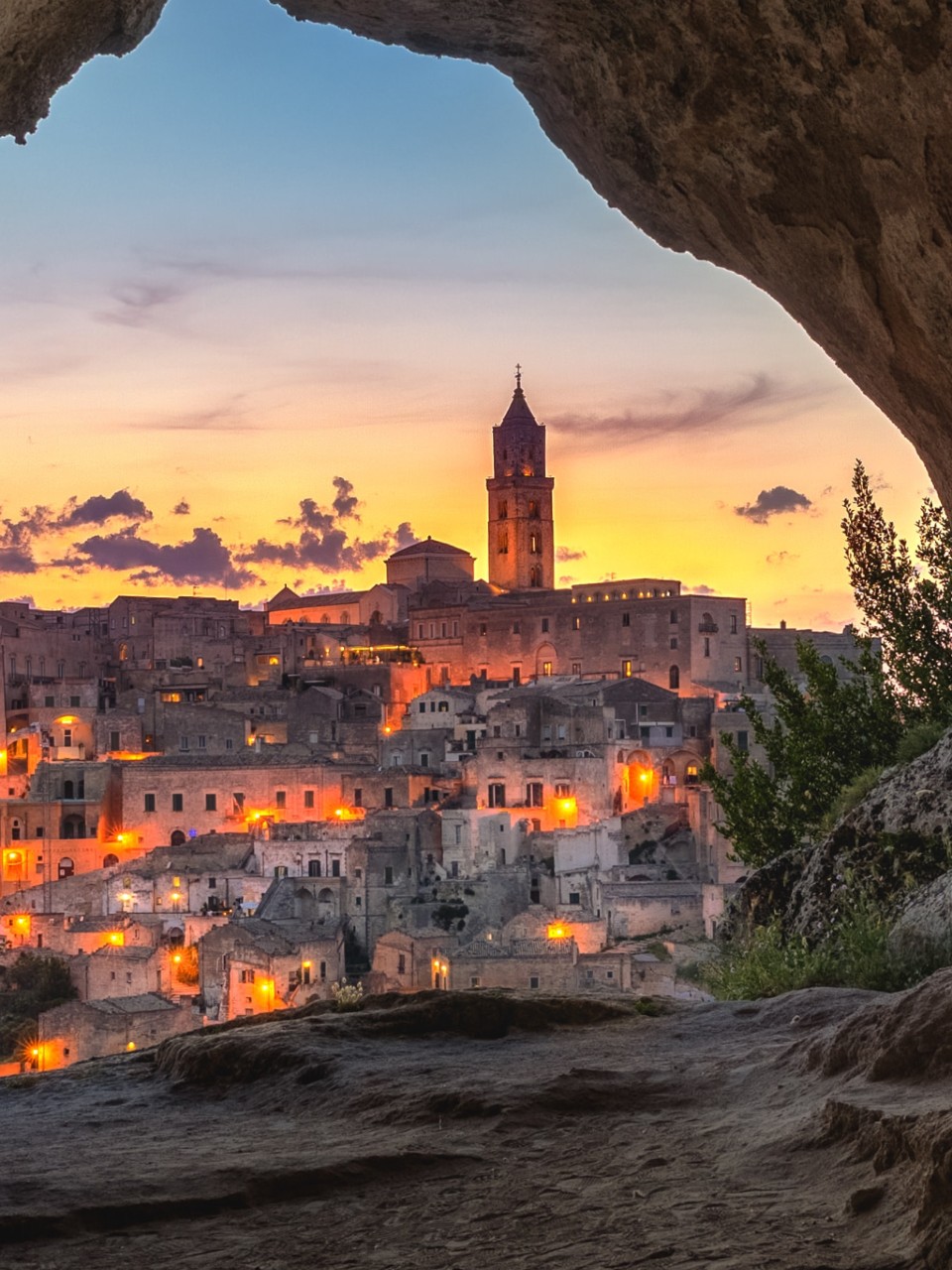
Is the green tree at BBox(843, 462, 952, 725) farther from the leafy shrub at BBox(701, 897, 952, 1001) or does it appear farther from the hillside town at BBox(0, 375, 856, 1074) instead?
the hillside town at BBox(0, 375, 856, 1074)

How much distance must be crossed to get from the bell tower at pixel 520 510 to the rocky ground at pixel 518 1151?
231 ft

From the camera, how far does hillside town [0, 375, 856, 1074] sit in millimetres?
31672

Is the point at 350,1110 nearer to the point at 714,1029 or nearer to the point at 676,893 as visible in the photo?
the point at 714,1029

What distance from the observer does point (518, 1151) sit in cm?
335

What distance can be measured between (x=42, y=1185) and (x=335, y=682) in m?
53.6

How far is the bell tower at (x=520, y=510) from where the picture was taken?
75.9 m

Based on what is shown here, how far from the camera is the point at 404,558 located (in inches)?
3041

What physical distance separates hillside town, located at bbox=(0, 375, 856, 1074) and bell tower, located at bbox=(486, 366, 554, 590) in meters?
11.2

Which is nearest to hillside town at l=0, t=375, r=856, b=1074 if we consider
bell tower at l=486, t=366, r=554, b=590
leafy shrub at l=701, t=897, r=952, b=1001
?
bell tower at l=486, t=366, r=554, b=590

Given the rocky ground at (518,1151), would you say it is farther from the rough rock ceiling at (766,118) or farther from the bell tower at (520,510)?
the bell tower at (520,510)

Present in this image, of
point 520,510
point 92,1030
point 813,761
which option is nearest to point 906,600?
point 813,761

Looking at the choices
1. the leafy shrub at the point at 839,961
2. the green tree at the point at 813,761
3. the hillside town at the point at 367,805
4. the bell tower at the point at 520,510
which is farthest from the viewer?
the bell tower at the point at 520,510

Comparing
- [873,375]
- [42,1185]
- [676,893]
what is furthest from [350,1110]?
[676,893]

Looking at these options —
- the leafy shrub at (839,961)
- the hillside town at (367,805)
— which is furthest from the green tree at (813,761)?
the hillside town at (367,805)
